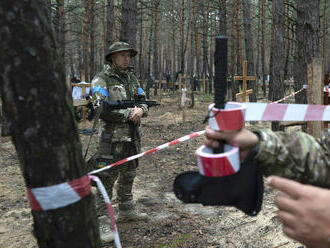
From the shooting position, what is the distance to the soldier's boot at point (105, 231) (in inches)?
142

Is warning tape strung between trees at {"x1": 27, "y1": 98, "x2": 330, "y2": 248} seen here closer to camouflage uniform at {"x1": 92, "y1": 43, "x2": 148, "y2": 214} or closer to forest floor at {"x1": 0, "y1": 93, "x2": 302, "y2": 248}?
forest floor at {"x1": 0, "y1": 93, "x2": 302, "y2": 248}

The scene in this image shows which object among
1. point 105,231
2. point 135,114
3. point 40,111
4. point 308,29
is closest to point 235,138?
point 40,111

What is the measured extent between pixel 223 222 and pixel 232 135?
298cm

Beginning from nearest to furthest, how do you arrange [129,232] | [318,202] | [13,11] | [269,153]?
[318,202] → [13,11] → [269,153] → [129,232]

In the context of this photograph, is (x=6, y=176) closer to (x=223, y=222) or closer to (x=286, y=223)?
(x=223, y=222)

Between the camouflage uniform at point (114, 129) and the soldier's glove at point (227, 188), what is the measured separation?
2577mm

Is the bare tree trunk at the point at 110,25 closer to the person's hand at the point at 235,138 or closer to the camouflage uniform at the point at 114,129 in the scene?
the camouflage uniform at the point at 114,129

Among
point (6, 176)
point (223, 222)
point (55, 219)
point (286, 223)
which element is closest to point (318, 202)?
point (286, 223)

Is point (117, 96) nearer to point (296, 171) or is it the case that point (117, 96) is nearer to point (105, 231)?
point (105, 231)

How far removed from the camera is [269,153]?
1.23 metres

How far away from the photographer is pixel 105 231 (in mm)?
3754

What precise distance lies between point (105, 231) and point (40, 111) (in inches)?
116

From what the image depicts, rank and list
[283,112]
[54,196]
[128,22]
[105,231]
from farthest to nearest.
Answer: [128,22] < [105,231] < [283,112] < [54,196]

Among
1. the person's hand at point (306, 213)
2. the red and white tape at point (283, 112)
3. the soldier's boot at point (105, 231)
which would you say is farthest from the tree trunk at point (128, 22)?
the person's hand at point (306, 213)
